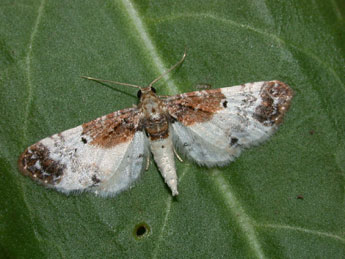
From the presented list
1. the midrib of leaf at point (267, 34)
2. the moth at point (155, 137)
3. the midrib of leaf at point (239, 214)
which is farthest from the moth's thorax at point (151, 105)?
the midrib of leaf at point (239, 214)

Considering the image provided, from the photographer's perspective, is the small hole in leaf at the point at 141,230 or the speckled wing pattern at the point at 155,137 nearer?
the speckled wing pattern at the point at 155,137

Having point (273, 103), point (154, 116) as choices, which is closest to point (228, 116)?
point (273, 103)

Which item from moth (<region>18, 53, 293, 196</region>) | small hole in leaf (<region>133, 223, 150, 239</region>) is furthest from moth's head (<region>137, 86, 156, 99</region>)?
small hole in leaf (<region>133, 223, 150, 239</region>)

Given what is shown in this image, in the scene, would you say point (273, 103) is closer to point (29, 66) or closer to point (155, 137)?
point (155, 137)

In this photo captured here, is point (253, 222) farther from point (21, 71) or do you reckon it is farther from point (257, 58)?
point (21, 71)

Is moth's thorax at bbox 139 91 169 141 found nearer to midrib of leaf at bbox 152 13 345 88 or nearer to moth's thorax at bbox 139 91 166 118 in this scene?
moth's thorax at bbox 139 91 166 118

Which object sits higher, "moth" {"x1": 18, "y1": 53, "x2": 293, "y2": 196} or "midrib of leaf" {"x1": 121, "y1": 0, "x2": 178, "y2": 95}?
"midrib of leaf" {"x1": 121, "y1": 0, "x2": 178, "y2": 95}

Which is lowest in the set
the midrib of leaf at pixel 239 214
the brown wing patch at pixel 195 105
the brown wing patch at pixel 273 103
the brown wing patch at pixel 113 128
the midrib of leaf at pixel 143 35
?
the midrib of leaf at pixel 239 214

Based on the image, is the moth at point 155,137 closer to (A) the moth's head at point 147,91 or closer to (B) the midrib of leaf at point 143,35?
(A) the moth's head at point 147,91

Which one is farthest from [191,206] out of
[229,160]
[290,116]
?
[290,116]
